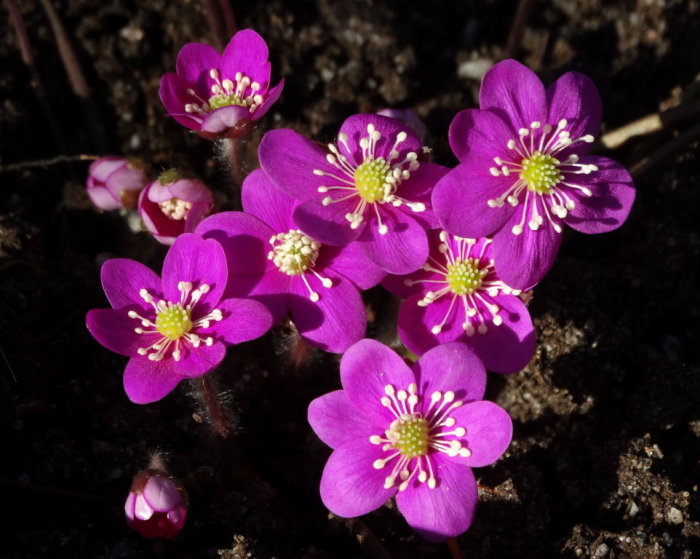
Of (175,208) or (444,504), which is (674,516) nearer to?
(444,504)

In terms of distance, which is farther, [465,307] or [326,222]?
[465,307]

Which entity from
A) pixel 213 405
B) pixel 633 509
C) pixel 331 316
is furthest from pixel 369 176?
pixel 633 509

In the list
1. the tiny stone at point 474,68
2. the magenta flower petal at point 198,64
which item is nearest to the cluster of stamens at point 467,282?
the magenta flower petal at point 198,64

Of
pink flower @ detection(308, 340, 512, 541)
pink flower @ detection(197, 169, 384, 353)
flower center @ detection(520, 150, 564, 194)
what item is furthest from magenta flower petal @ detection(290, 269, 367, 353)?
flower center @ detection(520, 150, 564, 194)

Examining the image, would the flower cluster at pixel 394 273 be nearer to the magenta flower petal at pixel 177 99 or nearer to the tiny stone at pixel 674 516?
the magenta flower petal at pixel 177 99

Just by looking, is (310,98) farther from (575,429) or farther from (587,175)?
(575,429)

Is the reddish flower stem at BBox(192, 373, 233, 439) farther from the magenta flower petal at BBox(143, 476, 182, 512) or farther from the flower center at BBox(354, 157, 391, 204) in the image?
the flower center at BBox(354, 157, 391, 204)
